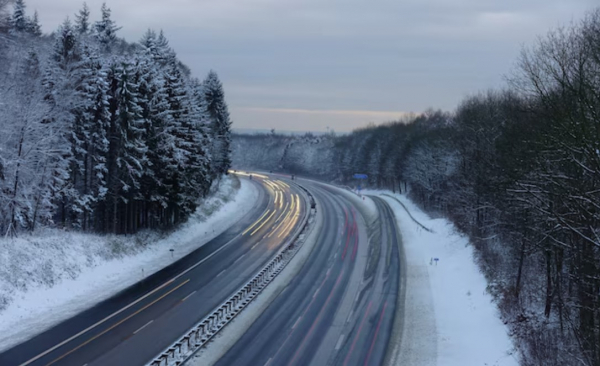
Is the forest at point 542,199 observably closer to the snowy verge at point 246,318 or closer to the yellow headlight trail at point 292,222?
the snowy verge at point 246,318

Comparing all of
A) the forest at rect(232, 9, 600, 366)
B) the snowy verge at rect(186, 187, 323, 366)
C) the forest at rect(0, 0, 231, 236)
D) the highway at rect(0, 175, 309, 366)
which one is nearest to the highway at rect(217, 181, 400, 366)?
the snowy verge at rect(186, 187, 323, 366)

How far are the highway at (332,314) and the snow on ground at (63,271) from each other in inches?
406

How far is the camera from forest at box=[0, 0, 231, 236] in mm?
30969

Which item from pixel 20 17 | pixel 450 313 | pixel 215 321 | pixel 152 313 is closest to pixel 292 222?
pixel 450 313

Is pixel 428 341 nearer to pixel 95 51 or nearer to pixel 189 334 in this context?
pixel 189 334

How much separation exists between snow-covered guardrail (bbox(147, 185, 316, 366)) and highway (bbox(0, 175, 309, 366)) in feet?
3.37

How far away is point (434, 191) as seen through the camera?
239 feet

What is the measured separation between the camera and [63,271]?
2867 centimetres

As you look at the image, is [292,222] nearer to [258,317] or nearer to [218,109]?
[218,109]

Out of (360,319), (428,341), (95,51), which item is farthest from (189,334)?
(95,51)

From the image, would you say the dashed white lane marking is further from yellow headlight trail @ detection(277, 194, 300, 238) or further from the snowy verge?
yellow headlight trail @ detection(277, 194, 300, 238)

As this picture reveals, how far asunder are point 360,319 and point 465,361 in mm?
6389

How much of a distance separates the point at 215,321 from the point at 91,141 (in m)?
20.5

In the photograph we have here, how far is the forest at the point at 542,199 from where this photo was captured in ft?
40.1
